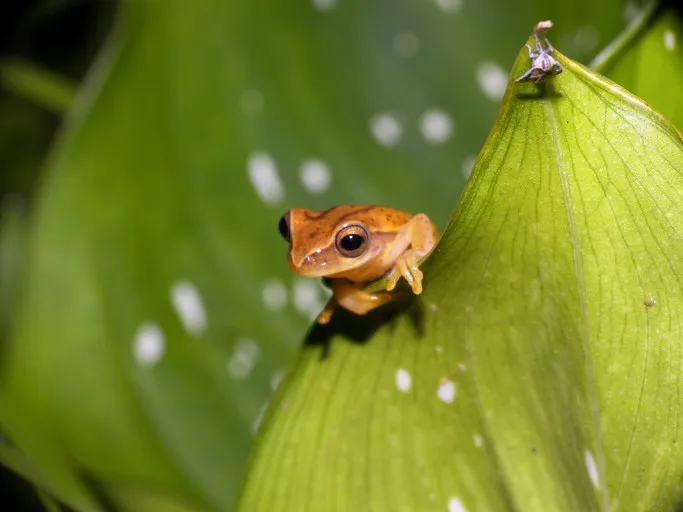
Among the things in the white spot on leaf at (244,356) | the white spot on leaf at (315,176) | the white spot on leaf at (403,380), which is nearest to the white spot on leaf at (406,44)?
the white spot on leaf at (315,176)

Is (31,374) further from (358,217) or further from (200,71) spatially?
(358,217)

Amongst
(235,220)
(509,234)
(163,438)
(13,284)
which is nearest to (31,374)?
(163,438)

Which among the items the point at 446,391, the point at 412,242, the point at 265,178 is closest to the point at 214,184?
the point at 265,178

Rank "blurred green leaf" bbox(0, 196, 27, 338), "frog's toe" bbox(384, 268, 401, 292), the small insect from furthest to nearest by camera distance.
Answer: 1. "blurred green leaf" bbox(0, 196, 27, 338)
2. "frog's toe" bbox(384, 268, 401, 292)
3. the small insect

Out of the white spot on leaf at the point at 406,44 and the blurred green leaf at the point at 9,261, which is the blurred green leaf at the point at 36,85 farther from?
the white spot on leaf at the point at 406,44

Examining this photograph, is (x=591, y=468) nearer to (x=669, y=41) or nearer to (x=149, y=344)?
(x=669, y=41)

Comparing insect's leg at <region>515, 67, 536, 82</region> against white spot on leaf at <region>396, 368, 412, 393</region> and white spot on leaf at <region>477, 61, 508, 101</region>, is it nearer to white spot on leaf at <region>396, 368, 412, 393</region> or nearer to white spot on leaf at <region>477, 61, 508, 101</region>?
white spot on leaf at <region>396, 368, 412, 393</region>

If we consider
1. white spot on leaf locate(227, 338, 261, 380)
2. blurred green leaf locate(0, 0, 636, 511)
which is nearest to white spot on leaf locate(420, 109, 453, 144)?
blurred green leaf locate(0, 0, 636, 511)

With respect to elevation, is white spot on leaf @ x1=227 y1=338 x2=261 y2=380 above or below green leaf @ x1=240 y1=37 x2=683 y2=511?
below
